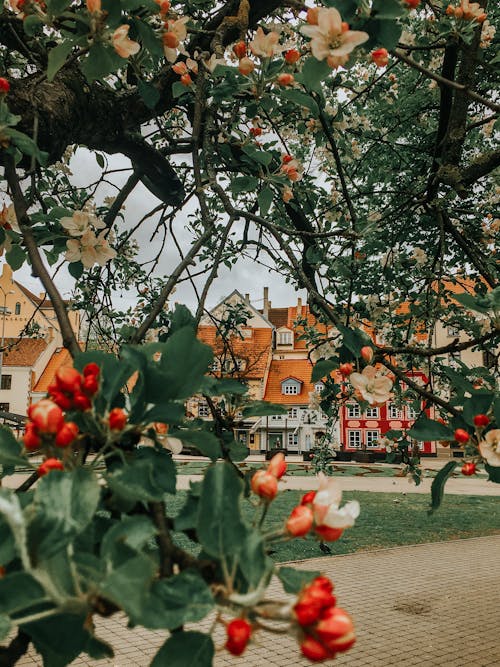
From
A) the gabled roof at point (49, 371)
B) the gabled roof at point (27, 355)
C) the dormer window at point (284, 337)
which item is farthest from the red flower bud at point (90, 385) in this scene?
the gabled roof at point (27, 355)

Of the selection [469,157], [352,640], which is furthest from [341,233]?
[469,157]

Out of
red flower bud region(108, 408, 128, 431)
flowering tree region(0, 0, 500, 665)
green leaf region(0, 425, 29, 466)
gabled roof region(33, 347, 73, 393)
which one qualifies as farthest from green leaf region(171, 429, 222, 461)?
gabled roof region(33, 347, 73, 393)

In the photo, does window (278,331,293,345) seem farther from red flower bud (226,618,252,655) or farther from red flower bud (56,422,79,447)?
red flower bud (226,618,252,655)

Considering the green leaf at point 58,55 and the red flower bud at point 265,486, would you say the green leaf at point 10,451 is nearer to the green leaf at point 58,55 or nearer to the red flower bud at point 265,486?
the red flower bud at point 265,486

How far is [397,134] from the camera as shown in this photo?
5.07m

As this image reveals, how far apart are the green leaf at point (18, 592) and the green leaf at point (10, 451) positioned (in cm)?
18

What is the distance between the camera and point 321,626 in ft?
1.64

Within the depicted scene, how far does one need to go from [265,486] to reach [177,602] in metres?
0.20

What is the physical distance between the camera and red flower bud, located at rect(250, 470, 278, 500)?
69 cm

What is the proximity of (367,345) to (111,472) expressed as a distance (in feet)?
3.11

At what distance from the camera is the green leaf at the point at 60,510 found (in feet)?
1.75

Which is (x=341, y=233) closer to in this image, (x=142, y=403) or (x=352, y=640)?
(x=142, y=403)

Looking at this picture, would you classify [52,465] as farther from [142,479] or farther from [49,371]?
[49,371]

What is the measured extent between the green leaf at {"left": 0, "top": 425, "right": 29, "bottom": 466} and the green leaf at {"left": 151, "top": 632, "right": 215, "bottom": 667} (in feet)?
0.87
